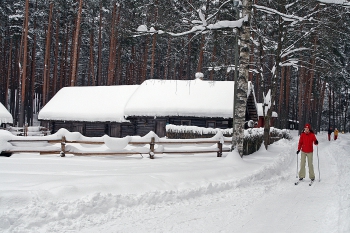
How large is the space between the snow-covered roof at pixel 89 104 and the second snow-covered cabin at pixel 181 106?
150 centimetres

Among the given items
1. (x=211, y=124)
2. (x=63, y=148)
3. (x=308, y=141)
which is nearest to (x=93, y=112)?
(x=211, y=124)

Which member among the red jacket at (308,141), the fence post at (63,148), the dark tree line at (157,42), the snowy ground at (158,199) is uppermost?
the dark tree line at (157,42)

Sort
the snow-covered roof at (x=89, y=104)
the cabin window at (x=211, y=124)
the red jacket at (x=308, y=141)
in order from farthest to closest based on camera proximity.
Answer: the snow-covered roof at (x=89, y=104) → the cabin window at (x=211, y=124) → the red jacket at (x=308, y=141)

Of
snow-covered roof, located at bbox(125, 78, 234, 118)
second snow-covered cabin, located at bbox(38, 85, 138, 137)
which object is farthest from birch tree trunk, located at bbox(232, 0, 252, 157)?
second snow-covered cabin, located at bbox(38, 85, 138, 137)

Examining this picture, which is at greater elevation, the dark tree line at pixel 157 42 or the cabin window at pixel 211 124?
the dark tree line at pixel 157 42

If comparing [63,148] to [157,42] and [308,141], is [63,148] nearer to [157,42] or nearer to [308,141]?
[308,141]

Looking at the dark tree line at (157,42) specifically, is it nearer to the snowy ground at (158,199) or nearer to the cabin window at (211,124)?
the cabin window at (211,124)

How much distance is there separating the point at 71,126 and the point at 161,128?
26.3ft

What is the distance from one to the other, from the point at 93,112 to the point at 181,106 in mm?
7306

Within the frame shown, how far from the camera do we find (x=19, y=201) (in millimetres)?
5980

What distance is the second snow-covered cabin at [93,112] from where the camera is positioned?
2447 centimetres

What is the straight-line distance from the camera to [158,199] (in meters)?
7.36

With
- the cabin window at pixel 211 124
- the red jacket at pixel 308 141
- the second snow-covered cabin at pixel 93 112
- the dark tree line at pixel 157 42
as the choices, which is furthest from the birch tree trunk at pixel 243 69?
the second snow-covered cabin at pixel 93 112

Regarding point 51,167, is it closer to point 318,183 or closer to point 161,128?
point 318,183
